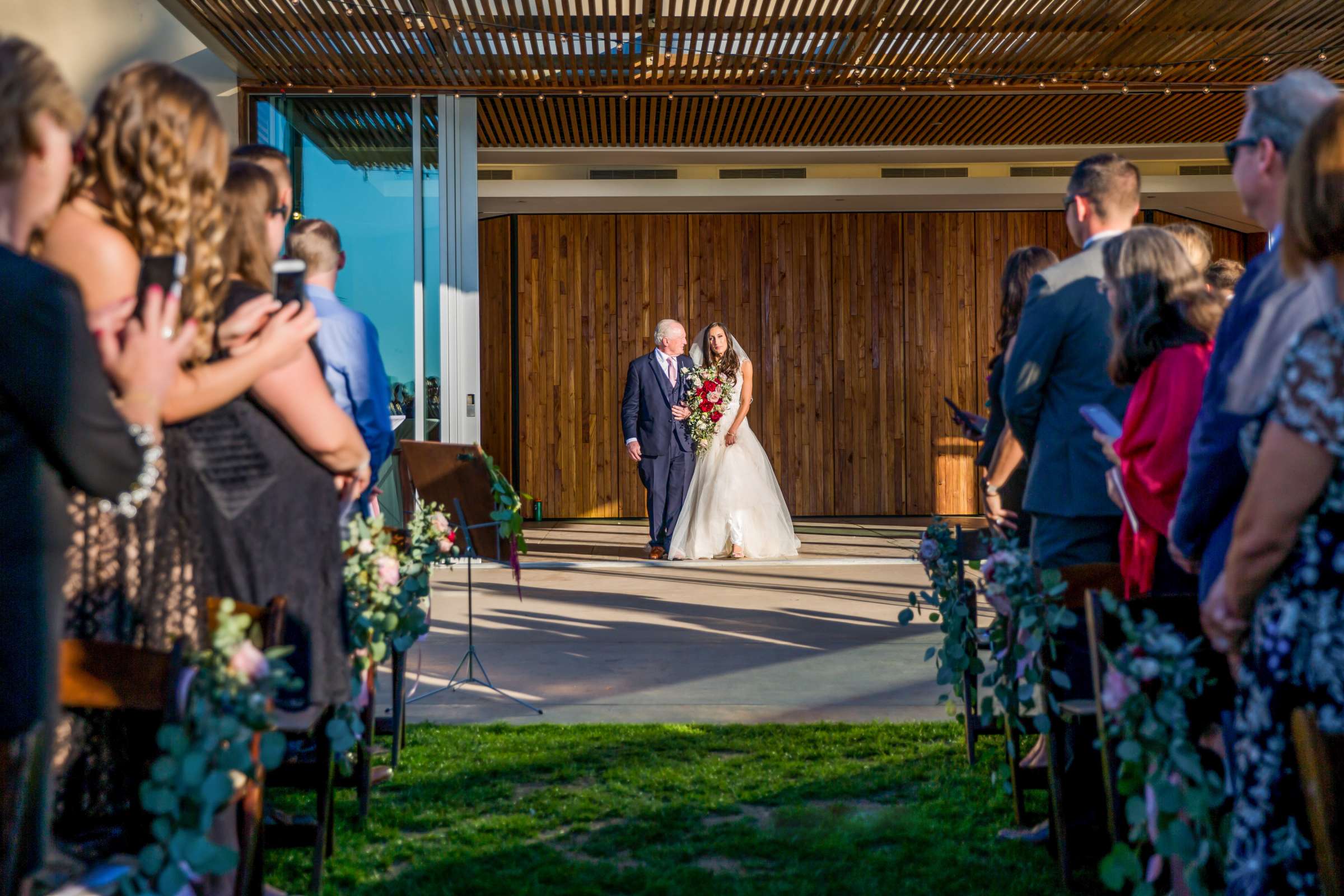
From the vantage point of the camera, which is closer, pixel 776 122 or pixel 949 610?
pixel 949 610

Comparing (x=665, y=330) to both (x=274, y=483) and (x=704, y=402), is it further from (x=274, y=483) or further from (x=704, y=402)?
(x=274, y=483)

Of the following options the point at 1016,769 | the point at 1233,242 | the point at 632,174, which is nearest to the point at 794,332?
the point at 632,174

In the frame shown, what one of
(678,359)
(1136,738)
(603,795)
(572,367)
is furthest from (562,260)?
(1136,738)

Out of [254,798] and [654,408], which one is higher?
[654,408]

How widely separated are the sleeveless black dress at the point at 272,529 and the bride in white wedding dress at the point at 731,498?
7.06m

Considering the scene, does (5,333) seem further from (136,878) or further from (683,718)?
(683,718)

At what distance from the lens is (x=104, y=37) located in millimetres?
6457

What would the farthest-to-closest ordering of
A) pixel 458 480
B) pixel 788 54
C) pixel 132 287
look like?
pixel 788 54 → pixel 458 480 → pixel 132 287

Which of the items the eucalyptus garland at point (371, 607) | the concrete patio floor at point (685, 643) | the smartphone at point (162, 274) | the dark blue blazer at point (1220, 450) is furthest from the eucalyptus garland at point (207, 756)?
the concrete patio floor at point (685, 643)

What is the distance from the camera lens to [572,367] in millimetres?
13383

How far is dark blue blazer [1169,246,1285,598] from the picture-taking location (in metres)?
1.96

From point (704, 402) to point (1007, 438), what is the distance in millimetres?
5789

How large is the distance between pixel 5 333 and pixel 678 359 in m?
8.33

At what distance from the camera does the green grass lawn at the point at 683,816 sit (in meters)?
2.94
